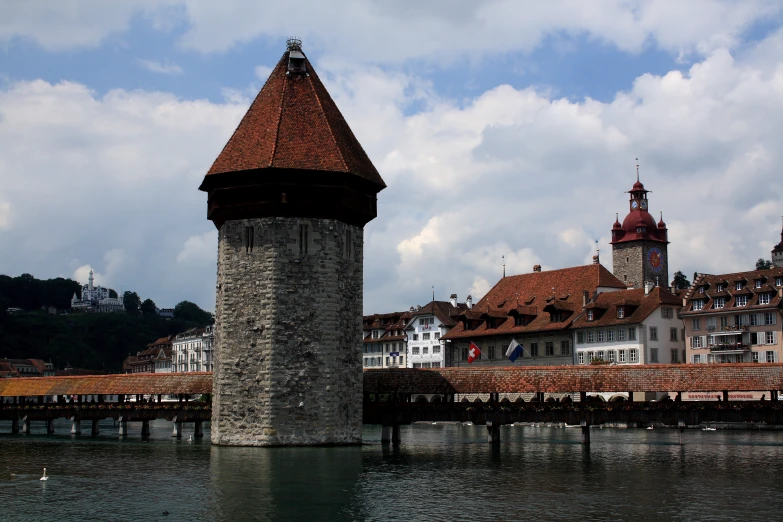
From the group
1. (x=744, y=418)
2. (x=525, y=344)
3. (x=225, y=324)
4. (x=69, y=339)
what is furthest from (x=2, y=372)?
(x=744, y=418)

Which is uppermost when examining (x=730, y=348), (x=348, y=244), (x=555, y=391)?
(x=348, y=244)

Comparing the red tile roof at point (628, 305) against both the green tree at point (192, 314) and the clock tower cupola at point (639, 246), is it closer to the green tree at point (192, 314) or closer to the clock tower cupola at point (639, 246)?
the clock tower cupola at point (639, 246)

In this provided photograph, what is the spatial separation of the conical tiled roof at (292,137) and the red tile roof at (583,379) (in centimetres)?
773

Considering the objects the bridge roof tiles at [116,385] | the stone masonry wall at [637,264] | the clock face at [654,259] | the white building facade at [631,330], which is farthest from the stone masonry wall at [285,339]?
the clock face at [654,259]

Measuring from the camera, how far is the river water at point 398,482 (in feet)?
64.7

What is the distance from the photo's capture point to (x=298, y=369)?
104 feet

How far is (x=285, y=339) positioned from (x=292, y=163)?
5933 millimetres

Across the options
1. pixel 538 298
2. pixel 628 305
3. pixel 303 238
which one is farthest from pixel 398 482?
pixel 538 298

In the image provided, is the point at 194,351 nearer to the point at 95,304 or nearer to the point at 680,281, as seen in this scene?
the point at 680,281

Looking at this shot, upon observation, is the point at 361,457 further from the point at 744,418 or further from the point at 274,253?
the point at 744,418

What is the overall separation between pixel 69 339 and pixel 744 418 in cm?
11471

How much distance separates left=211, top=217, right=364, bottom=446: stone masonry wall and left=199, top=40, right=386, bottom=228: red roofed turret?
2.31 ft

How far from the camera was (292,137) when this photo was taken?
33344mm

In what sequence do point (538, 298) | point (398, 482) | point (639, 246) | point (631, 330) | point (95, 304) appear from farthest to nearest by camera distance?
1. point (95, 304)
2. point (639, 246)
3. point (538, 298)
4. point (631, 330)
5. point (398, 482)
